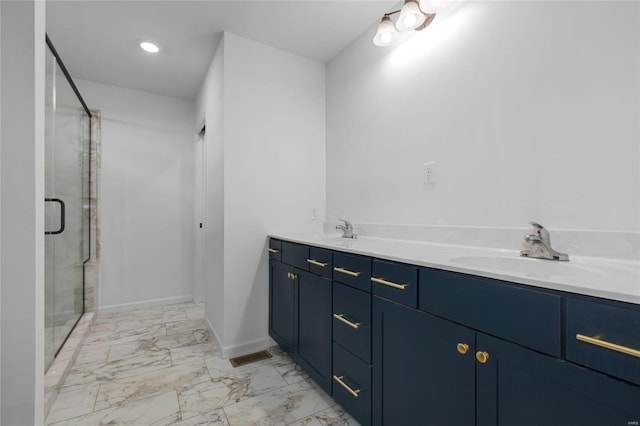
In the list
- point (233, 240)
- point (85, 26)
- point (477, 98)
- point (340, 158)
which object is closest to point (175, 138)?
point (85, 26)

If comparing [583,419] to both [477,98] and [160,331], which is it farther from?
[160,331]

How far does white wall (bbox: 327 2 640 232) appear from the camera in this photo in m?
1.07

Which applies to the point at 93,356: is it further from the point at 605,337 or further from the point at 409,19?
the point at 409,19

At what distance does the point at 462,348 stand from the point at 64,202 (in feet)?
8.95

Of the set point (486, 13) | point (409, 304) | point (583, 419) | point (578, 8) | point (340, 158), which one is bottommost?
point (583, 419)

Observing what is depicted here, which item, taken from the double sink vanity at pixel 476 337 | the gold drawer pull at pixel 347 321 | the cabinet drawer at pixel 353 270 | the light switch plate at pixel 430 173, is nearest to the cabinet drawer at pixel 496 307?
the double sink vanity at pixel 476 337

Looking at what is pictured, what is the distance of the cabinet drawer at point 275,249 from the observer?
2150 millimetres

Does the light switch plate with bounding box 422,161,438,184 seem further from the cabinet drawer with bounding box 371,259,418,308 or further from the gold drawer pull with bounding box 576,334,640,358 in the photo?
the gold drawer pull with bounding box 576,334,640,358

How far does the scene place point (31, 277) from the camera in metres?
0.98

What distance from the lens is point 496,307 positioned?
32.8 inches

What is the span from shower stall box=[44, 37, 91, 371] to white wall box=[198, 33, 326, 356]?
1.04 m

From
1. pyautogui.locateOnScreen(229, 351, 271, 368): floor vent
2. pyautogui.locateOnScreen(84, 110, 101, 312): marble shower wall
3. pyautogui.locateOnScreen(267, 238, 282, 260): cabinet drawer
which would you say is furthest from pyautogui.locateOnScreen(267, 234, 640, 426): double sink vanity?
pyautogui.locateOnScreen(84, 110, 101, 312): marble shower wall

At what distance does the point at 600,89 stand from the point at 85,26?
10.2 ft

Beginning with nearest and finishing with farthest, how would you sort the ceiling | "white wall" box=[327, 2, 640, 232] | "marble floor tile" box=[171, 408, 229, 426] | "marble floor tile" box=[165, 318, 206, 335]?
"white wall" box=[327, 2, 640, 232]
"marble floor tile" box=[171, 408, 229, 426]
the ceiling
"marble floor tile" box=[165, 318, 206, 335]
